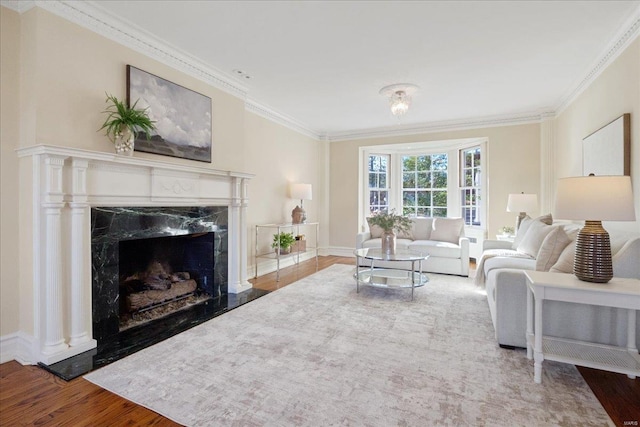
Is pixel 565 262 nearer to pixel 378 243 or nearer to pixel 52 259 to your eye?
pixel 378 243

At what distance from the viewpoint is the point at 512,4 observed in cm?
243

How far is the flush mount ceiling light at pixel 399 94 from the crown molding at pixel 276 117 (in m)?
1.86

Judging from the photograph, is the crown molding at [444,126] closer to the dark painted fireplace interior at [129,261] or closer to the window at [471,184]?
the window at [471,184]

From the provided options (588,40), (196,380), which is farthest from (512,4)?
(196,380)

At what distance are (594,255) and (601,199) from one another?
364 millimetres

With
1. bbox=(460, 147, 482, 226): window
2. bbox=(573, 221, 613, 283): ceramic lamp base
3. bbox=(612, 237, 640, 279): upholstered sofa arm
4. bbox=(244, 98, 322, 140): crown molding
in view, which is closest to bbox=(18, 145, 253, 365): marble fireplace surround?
bbox=(244, 98, 322, 140): crown molding

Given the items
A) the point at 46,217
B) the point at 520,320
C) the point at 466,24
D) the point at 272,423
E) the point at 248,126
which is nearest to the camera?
the point at 272,423

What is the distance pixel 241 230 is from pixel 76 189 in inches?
77.3

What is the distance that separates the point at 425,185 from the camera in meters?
6.81

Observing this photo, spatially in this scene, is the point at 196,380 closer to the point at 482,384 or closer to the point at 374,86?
the point at 482,384

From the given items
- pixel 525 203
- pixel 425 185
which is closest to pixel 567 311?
pixel 525 203

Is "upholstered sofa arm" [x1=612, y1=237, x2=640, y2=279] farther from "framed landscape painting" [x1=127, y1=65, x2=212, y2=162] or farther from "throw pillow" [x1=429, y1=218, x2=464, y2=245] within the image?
"framed landscape painting" [x1=127, y1=65, x2=212, y2=162]

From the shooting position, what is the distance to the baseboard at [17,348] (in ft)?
7.48

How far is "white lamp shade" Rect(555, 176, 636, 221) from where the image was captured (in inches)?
74.0
